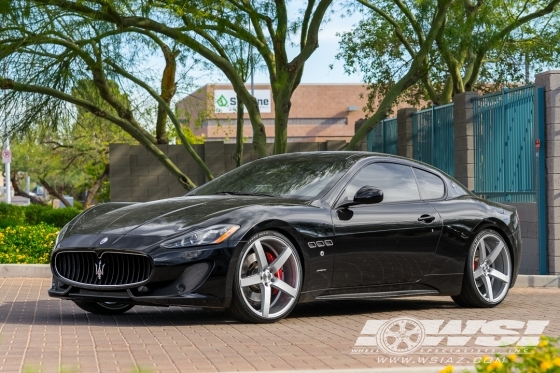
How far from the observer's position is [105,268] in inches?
340

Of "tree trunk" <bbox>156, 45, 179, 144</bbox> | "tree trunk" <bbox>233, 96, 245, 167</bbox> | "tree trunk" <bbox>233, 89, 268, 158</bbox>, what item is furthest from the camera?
"tree trunk" <bbox>233, 96, 245, 167</bbox>

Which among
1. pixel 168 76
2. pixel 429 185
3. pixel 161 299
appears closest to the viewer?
pixel 161 299

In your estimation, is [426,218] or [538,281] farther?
[538,281]

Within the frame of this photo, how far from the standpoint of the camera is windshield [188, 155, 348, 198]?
31.1 feet

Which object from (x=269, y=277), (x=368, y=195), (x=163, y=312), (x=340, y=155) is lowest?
(x=163, y=312)

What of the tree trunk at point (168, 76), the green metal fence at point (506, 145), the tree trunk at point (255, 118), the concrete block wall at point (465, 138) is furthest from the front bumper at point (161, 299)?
the tree trunk at point (168, 76)

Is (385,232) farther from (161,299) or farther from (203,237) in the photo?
(161,299)

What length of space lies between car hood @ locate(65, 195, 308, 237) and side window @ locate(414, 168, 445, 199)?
1.57 meters

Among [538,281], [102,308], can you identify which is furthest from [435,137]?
[102,308]

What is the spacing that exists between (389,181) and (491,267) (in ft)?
4.86

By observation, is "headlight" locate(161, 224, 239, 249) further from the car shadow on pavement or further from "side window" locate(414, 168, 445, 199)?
"side window" locate(414, 168, 445, 199)

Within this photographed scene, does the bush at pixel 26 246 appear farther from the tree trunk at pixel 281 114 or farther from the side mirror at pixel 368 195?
the side mirror at pixel 368 195

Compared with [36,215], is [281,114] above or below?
above

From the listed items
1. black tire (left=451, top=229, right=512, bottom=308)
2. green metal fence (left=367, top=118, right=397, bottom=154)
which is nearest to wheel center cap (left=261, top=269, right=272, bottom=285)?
black tire (left=451, top=229, right=512, bottom=308)
